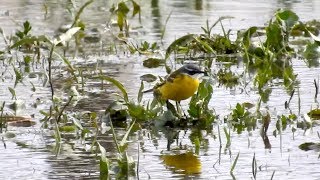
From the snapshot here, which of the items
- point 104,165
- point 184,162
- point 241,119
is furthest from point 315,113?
point 104,165

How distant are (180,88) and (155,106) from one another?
0.25 metres

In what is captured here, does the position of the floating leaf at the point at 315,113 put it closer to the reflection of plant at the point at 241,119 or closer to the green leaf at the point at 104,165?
the reflection of plant at the point at 241,119

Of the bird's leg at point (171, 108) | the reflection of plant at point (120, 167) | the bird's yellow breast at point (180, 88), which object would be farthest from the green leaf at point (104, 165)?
the bird's yellow breast at point (180, 88)

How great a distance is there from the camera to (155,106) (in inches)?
332

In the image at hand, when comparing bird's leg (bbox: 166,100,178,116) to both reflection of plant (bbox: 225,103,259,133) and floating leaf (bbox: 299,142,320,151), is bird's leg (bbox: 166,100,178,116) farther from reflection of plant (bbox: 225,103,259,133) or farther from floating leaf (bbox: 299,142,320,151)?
floating leaf (bbox: 299,142,320,151)

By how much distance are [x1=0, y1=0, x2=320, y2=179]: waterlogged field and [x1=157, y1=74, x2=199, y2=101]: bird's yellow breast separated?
0.32 feet

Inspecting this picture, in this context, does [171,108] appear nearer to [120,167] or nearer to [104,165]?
[120,167]

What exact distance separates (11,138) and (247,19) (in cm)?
676

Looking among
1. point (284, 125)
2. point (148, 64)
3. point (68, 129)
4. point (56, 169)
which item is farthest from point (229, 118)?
point (148, 64)

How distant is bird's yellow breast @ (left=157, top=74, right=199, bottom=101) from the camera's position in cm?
847

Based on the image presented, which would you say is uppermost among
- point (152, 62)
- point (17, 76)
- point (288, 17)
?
point (288, 17)

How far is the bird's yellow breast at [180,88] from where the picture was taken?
8469mm

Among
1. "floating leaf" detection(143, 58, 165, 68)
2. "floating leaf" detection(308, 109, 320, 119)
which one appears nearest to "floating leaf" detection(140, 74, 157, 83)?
"floating leaf" detection(143, 58, 165, 68)

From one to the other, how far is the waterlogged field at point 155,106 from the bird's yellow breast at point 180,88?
0.32ft
